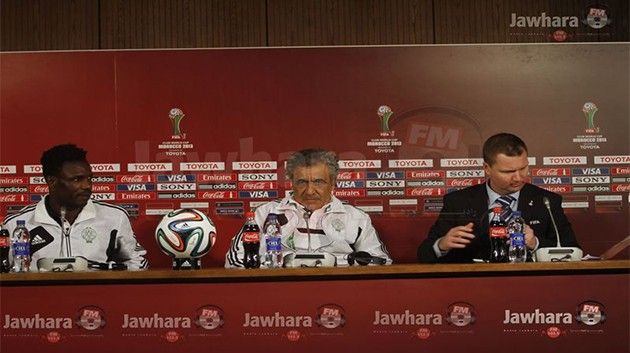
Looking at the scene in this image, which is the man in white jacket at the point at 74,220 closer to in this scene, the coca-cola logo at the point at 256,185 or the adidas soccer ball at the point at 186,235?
the coca-cola logo at the point at 256,185

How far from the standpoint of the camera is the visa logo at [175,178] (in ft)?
17.8

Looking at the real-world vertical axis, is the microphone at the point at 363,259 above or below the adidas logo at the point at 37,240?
below

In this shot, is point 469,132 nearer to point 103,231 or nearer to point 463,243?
point 463,243

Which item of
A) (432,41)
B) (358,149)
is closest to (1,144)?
(358,149)

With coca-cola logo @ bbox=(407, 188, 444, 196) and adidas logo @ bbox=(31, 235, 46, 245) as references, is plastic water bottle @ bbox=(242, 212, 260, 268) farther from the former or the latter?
adidas logo @ bbox=(31, 235, 46, 245)

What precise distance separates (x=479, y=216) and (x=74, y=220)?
252 centimetres

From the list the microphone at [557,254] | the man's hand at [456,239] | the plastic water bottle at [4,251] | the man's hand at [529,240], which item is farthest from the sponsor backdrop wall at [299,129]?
the microphone at [557,254]

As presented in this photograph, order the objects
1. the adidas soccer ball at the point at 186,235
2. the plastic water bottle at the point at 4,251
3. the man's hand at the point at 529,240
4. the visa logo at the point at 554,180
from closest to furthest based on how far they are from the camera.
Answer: the adidas soccer ball at the point at 186,235 → the plastic water bottle at the point at 4,251 → the man's hand at the point at 529,240 → the visa logo at the point at 554,180

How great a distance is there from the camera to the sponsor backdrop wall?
5.42 meters

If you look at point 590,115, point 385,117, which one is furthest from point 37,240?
point 590,115

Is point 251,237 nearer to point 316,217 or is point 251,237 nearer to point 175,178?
point 316,217

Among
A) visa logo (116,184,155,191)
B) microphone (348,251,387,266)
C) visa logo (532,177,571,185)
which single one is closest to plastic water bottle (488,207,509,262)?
microphone (348,251,387,266)

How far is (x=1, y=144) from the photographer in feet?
17.8

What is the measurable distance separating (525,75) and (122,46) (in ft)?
8.30
